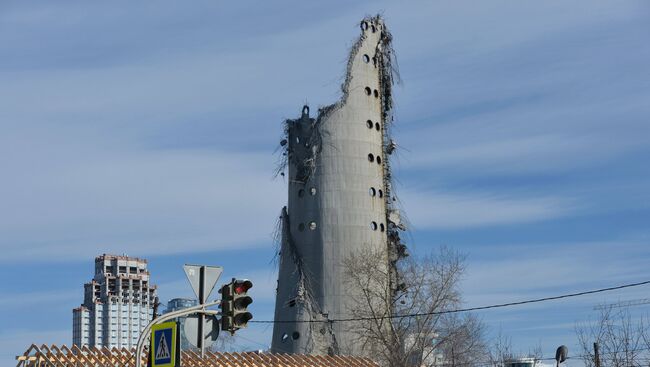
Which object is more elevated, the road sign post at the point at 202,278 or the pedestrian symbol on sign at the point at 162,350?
the road sign post at the point at 202,278

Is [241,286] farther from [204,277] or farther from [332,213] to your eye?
[332,213]

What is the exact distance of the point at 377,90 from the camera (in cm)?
6400

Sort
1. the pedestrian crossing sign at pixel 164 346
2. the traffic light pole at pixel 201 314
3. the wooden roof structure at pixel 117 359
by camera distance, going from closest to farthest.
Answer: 1. the traffic light pole at pixel 201 314
2. the pedestrian crossing sign at pixel 164 346
3. the wooden roof structure at pixel 117 359

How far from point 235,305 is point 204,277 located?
2.30 feet

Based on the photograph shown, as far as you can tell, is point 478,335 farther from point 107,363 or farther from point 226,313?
point 226,313

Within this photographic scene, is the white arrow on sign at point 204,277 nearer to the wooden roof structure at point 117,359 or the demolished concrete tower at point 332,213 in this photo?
the wooden roof structure at point 117,359

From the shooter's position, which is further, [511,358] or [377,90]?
[377,90]

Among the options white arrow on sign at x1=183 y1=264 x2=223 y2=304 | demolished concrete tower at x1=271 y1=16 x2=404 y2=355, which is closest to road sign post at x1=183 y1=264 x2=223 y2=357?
white arrow on sign at x1=183 y1=264 x2=223 y2=304

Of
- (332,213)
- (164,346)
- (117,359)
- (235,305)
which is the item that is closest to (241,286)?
(235,305)

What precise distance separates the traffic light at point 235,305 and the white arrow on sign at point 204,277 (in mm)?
302

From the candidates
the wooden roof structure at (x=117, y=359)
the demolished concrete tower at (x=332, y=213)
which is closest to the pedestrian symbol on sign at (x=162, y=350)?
the wooden roof structure at (x=117, y=359)

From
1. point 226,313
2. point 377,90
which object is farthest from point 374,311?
point 226,313

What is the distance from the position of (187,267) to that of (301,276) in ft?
136

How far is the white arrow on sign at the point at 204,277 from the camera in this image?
A: 18.7 m
